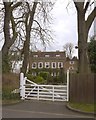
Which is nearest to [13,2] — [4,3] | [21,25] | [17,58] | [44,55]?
[4,3]

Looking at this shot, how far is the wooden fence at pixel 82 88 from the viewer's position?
1773 cm

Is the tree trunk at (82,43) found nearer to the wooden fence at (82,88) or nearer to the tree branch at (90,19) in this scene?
the tree branch at (90,19)

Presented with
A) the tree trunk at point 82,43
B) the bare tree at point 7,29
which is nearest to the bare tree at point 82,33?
the tree trunk at point 82,43

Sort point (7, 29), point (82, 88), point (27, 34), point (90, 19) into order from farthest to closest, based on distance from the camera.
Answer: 1. point (27, 34)
2. point (7, 29)
3. point (90, 19)
4. point (82, 88)

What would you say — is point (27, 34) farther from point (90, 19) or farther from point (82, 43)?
point (82, 43)

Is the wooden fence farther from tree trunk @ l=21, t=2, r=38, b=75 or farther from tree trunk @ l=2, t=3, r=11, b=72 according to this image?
tree trunk @ l=21, t=2, r=38, b=75

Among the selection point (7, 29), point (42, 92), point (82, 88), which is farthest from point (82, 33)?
point (7, 29)

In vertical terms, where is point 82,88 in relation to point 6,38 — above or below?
below

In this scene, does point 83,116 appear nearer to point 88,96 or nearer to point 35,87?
point 88,96

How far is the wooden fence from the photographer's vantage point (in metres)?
17.7

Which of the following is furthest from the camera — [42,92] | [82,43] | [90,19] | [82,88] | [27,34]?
[27,34]

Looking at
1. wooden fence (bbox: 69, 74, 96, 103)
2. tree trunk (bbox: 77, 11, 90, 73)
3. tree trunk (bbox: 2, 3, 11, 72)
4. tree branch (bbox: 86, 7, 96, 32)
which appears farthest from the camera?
tree trunk (bbox: 2, 3, 11, 72)

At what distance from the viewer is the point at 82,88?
18.0 meters

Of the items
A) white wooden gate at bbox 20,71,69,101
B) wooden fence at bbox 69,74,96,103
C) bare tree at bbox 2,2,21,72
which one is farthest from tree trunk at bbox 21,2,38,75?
wooden fence at bbox 69,74,96,103
